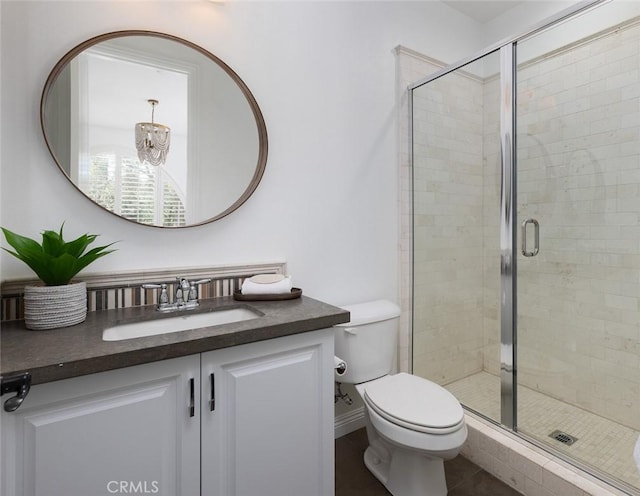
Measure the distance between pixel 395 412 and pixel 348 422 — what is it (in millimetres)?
687

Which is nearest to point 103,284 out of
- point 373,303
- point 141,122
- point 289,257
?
point 141,122

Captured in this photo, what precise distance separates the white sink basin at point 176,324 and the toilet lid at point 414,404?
0.66 m

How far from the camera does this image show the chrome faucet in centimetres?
130

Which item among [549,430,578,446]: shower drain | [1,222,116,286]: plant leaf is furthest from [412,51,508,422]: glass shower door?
[1,222,116,286]: plant leaf

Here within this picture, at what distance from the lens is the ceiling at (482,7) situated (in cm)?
231

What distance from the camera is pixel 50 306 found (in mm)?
1037

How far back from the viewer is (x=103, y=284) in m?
1.27

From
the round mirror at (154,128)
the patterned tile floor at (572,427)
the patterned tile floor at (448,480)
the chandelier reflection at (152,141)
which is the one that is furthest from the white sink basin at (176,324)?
the patterned tile floor at (572,427)

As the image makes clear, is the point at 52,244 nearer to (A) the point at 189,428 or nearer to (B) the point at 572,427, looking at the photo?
(A) the point at 189,428

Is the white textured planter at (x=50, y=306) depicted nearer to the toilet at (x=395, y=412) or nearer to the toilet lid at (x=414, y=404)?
the toilet at (x=395, y=412)

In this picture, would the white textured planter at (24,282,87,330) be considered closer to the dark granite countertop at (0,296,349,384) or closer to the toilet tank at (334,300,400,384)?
the dark granite countertop at (0,296,349,384)

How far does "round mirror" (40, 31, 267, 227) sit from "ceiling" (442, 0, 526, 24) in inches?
71.2

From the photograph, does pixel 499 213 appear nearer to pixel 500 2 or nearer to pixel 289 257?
pixel 289 257

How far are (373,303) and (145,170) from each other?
1300 millimetres
